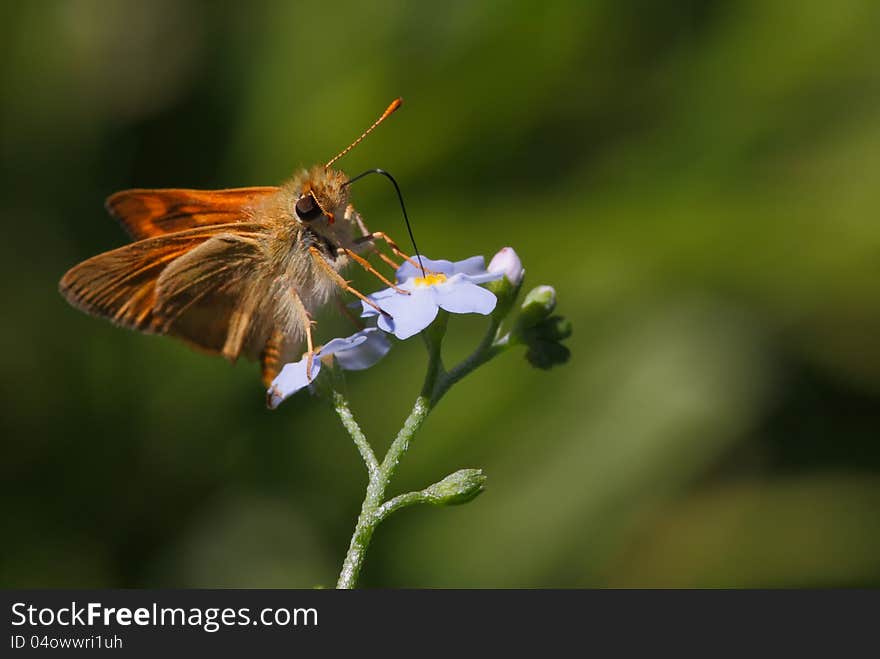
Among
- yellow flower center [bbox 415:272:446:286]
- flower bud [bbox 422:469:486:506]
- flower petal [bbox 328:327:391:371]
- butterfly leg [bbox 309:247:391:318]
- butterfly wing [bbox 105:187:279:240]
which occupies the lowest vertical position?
flower bud [bbox 422:469:486:506]

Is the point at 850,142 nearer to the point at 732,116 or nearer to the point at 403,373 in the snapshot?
the point at 732,116

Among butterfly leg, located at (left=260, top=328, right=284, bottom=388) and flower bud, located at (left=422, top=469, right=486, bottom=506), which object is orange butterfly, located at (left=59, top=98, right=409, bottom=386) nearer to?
butterfly leg, located at (left=260, top=328, right=284, bottom=388)

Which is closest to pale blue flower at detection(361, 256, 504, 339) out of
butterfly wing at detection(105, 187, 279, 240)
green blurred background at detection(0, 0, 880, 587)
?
butterfly wing at detection(105, 187, 279, 240)

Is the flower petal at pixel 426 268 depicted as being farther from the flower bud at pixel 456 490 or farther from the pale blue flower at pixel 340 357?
the flower bud at pixel 456 490

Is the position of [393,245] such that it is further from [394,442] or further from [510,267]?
[394,442]

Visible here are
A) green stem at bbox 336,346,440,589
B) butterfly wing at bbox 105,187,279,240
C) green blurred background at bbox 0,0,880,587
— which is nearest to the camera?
green stem at bbox 336,346,440,589

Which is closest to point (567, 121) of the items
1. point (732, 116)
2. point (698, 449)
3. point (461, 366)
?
point (732, 116)

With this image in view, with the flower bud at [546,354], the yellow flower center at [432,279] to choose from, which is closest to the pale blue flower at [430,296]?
the yellow flower center at [432,279]
